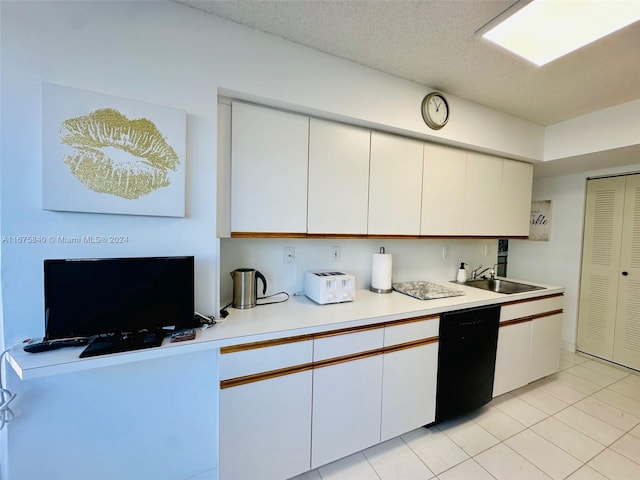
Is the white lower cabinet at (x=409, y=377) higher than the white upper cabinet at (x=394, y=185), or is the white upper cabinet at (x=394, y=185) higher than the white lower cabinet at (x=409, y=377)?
the white upper cabinet at (x=394, y=185)

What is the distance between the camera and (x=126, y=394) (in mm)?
1269

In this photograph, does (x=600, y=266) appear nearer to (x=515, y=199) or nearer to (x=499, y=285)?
(x=499, y=285)

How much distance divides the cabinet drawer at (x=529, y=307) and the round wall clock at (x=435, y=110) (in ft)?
5.19

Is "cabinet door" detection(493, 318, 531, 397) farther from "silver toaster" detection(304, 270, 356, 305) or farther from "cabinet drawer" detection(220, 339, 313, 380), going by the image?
"cabinet drawer" detection(220, 339, 313, 380)

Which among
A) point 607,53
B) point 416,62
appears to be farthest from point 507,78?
point 416,62

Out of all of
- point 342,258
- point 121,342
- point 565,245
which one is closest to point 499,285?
point 565,245

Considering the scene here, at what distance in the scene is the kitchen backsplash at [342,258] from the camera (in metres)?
1.83

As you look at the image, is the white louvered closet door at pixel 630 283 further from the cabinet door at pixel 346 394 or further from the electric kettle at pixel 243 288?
the electric kettle at pixel 243 288

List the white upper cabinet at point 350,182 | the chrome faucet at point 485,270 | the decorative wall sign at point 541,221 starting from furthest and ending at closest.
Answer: the decorative wall sign at point 541,221, the chrome faucet at point 485,270, the white upper cabinet at point 350,182

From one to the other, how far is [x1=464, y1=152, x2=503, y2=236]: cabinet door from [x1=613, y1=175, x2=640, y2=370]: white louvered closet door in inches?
57.8

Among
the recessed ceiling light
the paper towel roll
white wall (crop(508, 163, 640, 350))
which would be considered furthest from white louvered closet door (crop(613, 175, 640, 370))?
the paper towel roll

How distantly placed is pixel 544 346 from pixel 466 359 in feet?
3.89

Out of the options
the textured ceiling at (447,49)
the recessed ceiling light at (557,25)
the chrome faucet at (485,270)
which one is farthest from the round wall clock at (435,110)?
the chrome faucet at (485,270)

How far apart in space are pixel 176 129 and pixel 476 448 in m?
2.69
